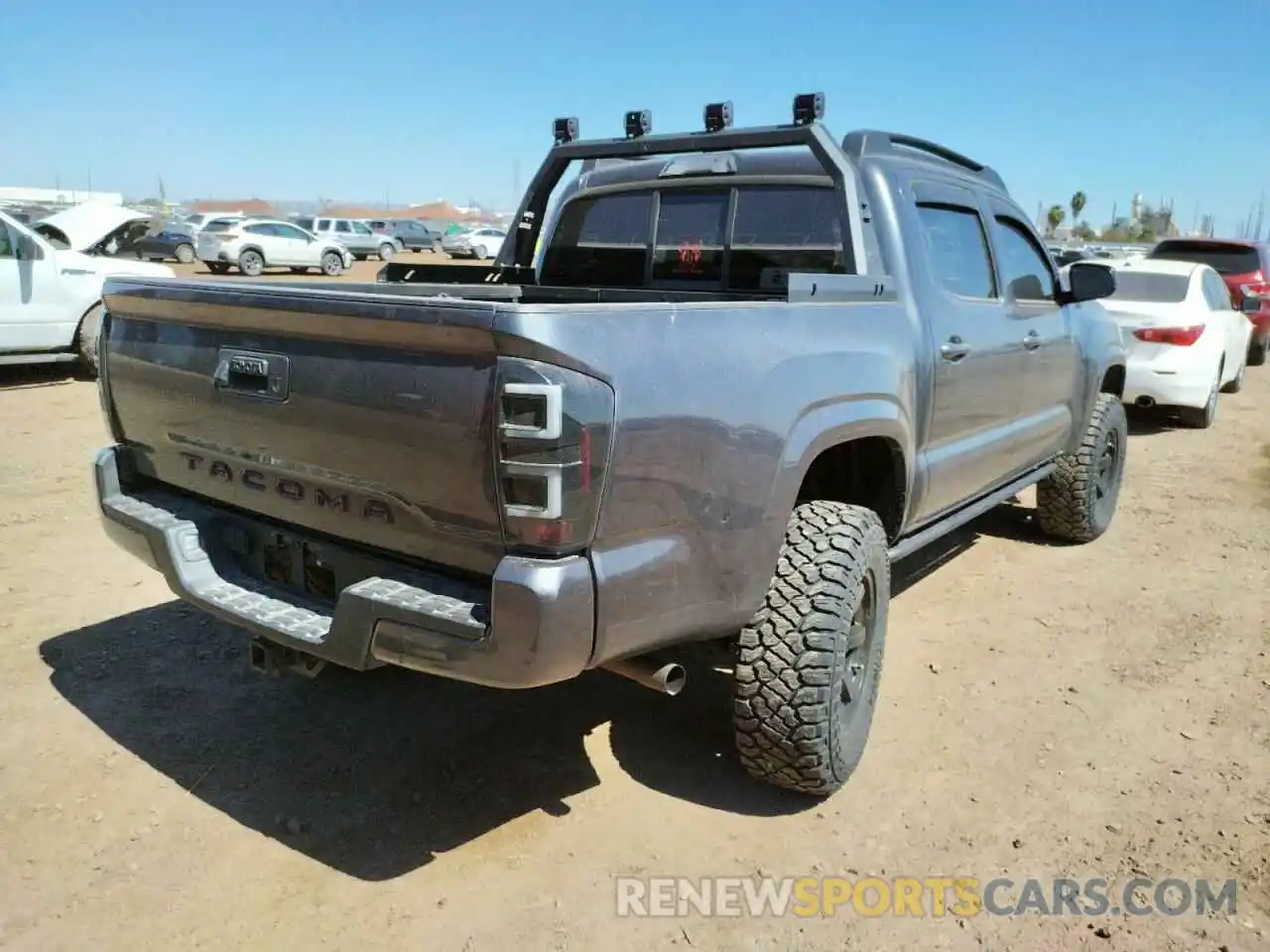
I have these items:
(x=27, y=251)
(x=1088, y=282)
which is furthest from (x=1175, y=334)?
(x=27, y=251)

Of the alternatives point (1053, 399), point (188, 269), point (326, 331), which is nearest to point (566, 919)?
point (326, 331)

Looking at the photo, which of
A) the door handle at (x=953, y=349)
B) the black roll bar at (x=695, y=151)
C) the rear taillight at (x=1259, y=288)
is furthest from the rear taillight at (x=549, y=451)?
the rear taillight at (x=1259, y=288)

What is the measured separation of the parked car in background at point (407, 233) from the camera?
4209 centimetres

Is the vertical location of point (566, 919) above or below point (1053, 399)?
below

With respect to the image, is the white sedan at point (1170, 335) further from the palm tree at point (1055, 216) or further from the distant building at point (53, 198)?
the palm tree at point (1055, 216)

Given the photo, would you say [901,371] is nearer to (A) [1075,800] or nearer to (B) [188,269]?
(A) [1075,800]

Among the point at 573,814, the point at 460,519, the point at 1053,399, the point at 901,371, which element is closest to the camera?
the point at 460,519

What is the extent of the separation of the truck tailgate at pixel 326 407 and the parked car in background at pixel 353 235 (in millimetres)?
32690

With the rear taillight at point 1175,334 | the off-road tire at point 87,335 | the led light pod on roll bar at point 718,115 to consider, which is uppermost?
the led light pod on roll bar at point 718,115

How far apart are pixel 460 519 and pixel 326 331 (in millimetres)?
609

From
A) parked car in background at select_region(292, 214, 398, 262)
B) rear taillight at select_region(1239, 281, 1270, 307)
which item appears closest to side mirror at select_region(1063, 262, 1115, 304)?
rear taillight at select_region(1239, 281, 1270, 307)

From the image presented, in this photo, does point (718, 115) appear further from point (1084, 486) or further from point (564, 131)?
point (1084, 486)

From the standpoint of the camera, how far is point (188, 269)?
27.3m

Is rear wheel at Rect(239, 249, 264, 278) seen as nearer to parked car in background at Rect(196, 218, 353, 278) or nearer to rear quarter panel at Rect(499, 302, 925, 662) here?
parked car in background at Rect(196, 218, 353, 278)
